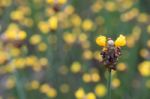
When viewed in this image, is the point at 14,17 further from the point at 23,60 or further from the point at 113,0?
the point at 113,0

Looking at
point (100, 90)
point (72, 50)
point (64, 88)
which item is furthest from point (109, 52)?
point (72, 50)

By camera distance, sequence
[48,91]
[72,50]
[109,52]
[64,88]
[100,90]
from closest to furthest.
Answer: [109,52] → [48,91] → [100,90] → [64,88] → [72,50]

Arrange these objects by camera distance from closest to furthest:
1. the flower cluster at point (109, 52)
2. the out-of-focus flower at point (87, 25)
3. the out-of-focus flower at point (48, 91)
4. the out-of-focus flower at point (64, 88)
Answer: the flower cluster at point (109, 52) < the out-of-focus flower at point (48, 91) < the out-of-focus flower at point (64, 88) < the out-of-focus flower at point (87, 25)

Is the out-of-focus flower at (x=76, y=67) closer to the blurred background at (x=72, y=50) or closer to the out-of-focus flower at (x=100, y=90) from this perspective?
the blurred background at (x=72, y=50)

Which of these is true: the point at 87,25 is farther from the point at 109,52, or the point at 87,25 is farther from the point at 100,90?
the point at 109,52

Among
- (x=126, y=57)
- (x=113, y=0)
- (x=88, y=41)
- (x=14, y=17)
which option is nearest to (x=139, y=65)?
(x=126, y=57)

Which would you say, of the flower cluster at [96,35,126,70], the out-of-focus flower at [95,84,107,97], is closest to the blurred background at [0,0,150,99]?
the out-of-focus flower at [95,84,107,97]

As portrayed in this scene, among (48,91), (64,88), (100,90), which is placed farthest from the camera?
(64,88)

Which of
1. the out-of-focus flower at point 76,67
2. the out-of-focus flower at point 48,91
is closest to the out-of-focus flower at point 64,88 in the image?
the out-of-focus flower at point 76,67

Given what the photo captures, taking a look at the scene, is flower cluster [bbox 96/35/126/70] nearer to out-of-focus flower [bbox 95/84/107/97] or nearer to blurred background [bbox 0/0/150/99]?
blurred background [bbox 0/0/150/99]
